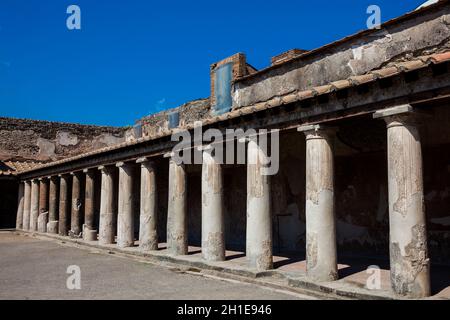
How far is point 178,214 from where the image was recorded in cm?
963

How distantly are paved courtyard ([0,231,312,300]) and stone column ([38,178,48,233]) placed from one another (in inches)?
282

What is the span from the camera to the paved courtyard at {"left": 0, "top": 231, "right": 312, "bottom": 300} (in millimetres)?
6117

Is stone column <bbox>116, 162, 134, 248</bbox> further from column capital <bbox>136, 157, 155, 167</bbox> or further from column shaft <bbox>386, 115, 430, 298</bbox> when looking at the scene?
column shaft <bbox>386, 115, 430, 298</bbox>

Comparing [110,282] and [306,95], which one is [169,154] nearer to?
[110,282]

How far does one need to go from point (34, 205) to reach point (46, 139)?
693 centimetres

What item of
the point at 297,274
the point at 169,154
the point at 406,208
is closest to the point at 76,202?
the point at 169,154

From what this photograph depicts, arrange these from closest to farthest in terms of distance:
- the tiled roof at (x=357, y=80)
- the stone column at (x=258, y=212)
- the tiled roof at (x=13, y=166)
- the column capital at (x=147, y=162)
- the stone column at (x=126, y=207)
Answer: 1. the tiled roof at (x=357, y=80)
2. the stone column at (x=258, y=212)
3. the column capital at (x=147, y=162)
4. the stone column at (x=126, y=207)
5. the tiled roof at (x=13, y=166)

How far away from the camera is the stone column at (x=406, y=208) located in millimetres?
5223

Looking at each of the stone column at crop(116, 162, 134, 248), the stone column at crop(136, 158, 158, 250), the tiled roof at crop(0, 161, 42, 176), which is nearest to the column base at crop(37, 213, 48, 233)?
the tiled roof at crop(0, 161, 42, 176)

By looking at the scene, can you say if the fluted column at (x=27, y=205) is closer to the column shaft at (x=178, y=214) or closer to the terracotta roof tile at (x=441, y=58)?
the column shaft at (x=178, y=214)

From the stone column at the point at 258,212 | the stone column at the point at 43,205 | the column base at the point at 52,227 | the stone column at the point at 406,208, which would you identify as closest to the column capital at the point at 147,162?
the stone column at the point at 258,212

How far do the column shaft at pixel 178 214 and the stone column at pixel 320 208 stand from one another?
375 cm

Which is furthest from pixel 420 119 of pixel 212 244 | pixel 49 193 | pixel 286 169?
pixel 49 193

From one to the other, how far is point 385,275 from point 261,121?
316cm
